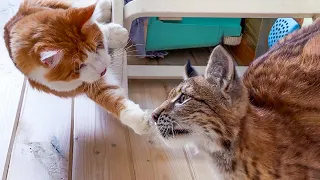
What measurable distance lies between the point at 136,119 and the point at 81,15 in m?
0.36

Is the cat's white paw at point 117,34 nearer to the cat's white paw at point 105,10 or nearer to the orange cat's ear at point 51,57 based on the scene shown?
the cat's white paw at point 105,10

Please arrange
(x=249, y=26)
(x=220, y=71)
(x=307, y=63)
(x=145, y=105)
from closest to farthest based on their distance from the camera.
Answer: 1. (x=220, y=71)
2. (x=307, y=63)
3. (x=145, y=105)
4. (x=249, y=26)

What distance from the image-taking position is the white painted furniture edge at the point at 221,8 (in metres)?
1.45

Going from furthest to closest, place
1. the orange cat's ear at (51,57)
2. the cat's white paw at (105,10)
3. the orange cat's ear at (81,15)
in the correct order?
the cat's white paw at (105,10) → the orange cat's ear at (81,15) → the orange cat's ear at (51,57)

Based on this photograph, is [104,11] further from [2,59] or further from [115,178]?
[115,178]

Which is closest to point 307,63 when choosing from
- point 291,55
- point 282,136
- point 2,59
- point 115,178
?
point 291,55

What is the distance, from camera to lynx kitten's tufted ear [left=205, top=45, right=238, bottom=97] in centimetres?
81

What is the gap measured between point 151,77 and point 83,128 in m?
0.38

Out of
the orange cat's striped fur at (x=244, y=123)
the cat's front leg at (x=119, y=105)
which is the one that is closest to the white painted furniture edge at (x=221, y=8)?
the cat's front leg at (x=119, y=105)

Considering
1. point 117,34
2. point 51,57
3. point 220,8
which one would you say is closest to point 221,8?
point 220,8

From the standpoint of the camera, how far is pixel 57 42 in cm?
123

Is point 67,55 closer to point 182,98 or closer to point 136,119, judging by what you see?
point 136,119

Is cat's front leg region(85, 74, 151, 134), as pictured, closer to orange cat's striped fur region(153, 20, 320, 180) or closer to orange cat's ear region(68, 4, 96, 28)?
orange cat's ear region(68, 4, 96, 28)

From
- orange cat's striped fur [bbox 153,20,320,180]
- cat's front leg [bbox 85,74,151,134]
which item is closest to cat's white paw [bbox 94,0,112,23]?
cat's front leg [bbox 85,74,151,134]
